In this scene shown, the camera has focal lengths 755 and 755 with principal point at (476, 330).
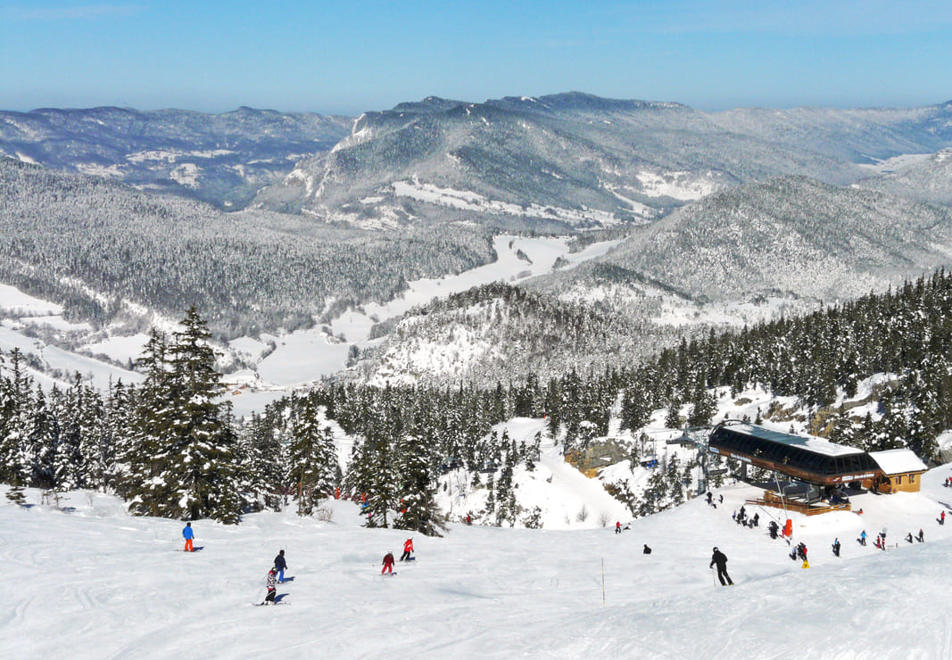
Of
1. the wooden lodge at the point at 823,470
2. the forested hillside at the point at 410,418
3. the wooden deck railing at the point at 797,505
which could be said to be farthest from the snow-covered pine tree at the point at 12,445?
the wooden lodge at the point at 823,470

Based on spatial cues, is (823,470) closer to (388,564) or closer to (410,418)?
(388,564)

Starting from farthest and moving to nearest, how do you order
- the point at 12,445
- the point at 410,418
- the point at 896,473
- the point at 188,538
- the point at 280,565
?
the point at 410,418 < the point at 896,473 < the point at 12,445 < the point at 188,538 < the point at 280,565

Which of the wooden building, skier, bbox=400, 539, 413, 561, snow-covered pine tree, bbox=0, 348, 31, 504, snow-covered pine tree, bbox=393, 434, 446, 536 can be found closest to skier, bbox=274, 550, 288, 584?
skier, bbox=400, 539, 413, 561

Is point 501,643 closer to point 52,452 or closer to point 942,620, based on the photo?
point 942,620

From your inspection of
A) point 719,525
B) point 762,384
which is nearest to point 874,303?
point 762,384

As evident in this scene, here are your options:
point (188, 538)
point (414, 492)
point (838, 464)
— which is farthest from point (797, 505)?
point (188, 538)

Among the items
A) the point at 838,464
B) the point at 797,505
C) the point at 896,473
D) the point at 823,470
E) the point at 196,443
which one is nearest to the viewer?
the point at 196,443
